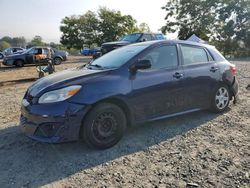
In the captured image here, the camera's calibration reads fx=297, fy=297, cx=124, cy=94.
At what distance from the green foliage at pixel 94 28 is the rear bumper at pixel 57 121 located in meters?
43.8

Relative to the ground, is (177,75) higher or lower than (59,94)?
higher

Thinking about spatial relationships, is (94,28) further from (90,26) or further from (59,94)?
(59,94)

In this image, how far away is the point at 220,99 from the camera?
6.13m

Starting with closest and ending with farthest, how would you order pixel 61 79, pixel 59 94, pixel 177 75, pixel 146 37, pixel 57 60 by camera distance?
1. pixel 59 94
2. pixel 61 79
3. pixel 177 75
4. pixel 146 37
5. pixel 57 60

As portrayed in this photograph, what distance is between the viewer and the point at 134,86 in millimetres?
4719

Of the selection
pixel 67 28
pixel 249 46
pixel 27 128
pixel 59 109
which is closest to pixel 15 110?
pixel 27 128

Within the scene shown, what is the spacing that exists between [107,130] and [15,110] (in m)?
3.54

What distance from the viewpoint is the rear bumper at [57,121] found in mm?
4105

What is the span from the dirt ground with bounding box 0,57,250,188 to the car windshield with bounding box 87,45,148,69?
124 centimetres

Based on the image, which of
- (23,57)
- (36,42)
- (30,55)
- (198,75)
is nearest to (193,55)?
(198,75)

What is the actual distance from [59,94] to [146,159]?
154cm

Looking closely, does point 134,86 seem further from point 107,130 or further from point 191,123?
point 191,123

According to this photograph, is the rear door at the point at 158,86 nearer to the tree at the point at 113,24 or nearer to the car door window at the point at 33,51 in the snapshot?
the car door window at the point at 33,51

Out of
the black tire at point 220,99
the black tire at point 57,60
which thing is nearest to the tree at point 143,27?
the black tire at point 57,60
